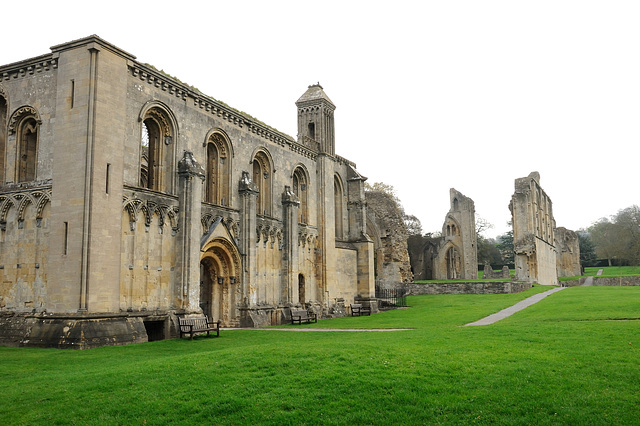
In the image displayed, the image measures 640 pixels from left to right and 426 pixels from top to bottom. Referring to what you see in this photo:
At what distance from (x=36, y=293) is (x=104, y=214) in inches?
125

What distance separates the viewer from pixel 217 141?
73.3 feet

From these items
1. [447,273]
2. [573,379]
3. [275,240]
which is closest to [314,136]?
[275,240]

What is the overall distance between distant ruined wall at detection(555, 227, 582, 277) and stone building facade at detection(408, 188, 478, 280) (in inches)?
869

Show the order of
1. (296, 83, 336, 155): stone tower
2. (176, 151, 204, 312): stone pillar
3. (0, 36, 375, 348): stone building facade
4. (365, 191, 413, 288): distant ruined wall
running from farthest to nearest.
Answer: (365, 191, 413, 288): distant ruined wall
(296, 83, 336, 155): stone tower
(176, 151, 204, 312): stone pillar
(0, 36, 375, 348): stone building facade

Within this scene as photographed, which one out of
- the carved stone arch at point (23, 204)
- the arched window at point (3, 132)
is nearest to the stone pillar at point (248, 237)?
the carved stone arch at point (23, 204)

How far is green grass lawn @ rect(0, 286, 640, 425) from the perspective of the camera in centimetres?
735

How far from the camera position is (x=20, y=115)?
17.3 meters

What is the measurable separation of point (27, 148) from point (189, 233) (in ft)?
19.5

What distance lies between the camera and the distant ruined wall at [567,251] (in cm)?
7812

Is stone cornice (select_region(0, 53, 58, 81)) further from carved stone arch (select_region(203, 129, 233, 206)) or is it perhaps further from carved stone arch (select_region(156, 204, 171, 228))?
carved stone arch (select_region(203, 129, 233, 206))

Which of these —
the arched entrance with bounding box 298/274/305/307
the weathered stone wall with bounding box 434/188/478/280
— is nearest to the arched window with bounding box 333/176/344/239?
the arched entrance with bounding box 298/274/305/307

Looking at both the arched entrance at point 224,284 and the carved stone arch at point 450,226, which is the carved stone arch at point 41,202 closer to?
the arched entrance at point 224,284

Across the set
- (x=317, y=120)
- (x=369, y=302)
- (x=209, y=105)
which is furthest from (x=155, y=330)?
(x=317, y=120)

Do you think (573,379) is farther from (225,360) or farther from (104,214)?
(104,214)
